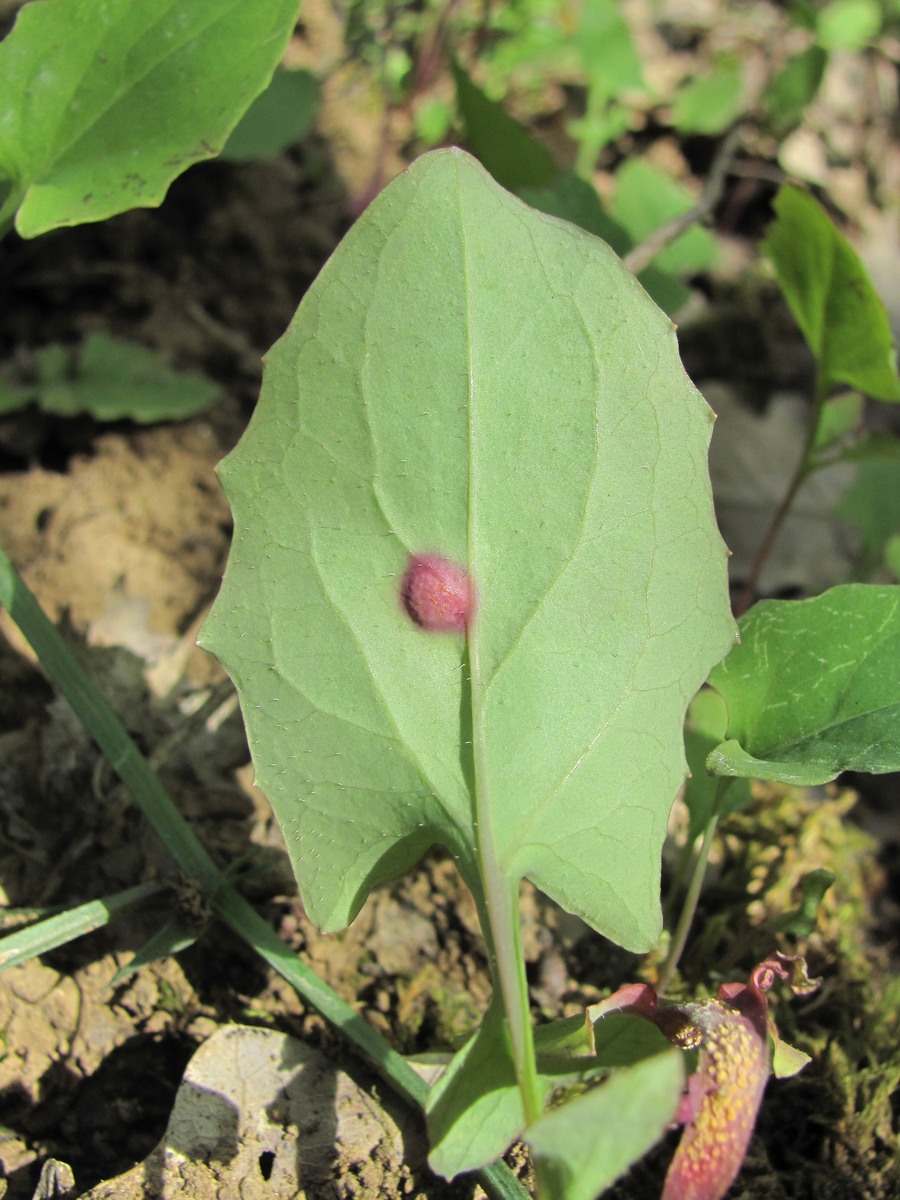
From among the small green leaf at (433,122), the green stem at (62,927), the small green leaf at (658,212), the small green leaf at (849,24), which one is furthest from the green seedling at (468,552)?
the small green leaf at (849,24)

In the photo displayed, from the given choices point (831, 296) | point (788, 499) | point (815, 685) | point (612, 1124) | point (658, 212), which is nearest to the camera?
point (612, 1124)

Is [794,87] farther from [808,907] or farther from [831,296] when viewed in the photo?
[808,907]

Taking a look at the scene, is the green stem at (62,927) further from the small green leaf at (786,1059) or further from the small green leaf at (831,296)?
the small green leaf at (831,296)

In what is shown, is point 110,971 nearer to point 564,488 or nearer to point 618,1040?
point 618,1040

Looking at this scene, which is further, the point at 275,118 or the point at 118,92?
the point at 275,118

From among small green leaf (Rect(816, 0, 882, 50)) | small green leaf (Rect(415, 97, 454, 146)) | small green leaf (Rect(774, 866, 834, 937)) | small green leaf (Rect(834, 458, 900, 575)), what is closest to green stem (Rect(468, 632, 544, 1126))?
small green leaf (Rect(774, 866, 834, 937))

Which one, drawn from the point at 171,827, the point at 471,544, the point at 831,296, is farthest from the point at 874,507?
the point at 171,827
